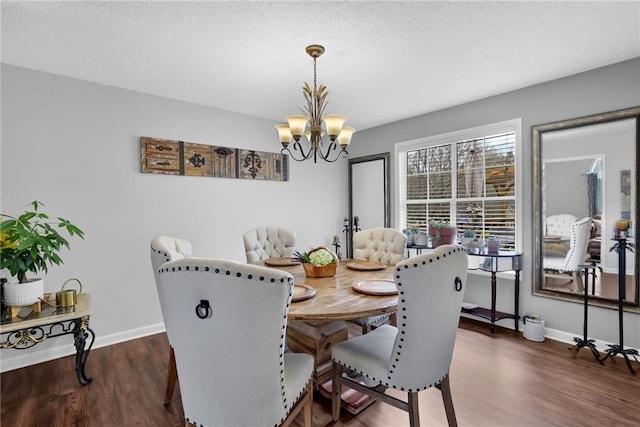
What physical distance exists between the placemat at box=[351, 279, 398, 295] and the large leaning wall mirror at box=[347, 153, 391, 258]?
2.62m

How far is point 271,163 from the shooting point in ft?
13.6

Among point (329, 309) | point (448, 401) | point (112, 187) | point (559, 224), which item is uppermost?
point (112, 187)

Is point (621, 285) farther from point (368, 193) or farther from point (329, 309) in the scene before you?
point (368, 193)

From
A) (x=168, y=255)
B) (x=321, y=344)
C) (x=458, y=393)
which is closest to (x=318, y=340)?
(x=321, y=344)

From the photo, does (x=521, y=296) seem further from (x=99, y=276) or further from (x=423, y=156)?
(x=99, y=276)

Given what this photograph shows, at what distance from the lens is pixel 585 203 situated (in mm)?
2895

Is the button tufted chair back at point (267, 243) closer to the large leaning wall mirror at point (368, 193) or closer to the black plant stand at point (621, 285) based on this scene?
the large leaning wall mirror at point (368, 193)

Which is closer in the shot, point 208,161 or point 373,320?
point 373,320

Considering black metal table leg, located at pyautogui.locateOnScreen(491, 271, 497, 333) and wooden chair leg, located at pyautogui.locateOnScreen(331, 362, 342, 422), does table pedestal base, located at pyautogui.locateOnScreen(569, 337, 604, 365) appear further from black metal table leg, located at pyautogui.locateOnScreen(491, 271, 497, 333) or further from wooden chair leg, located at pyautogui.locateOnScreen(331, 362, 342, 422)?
wooden chair leg, located at pyautogui.locateOnScreen(331, 362, 342, 422)

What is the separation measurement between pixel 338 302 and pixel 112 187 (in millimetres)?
2651

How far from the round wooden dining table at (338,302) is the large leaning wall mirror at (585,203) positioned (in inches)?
78.6

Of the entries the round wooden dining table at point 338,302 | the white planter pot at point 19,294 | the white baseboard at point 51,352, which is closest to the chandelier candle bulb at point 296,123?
the round wooden dining table at point 338,302

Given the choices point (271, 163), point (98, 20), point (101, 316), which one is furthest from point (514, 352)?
point (98, 20)

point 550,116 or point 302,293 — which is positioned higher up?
point 550,116
